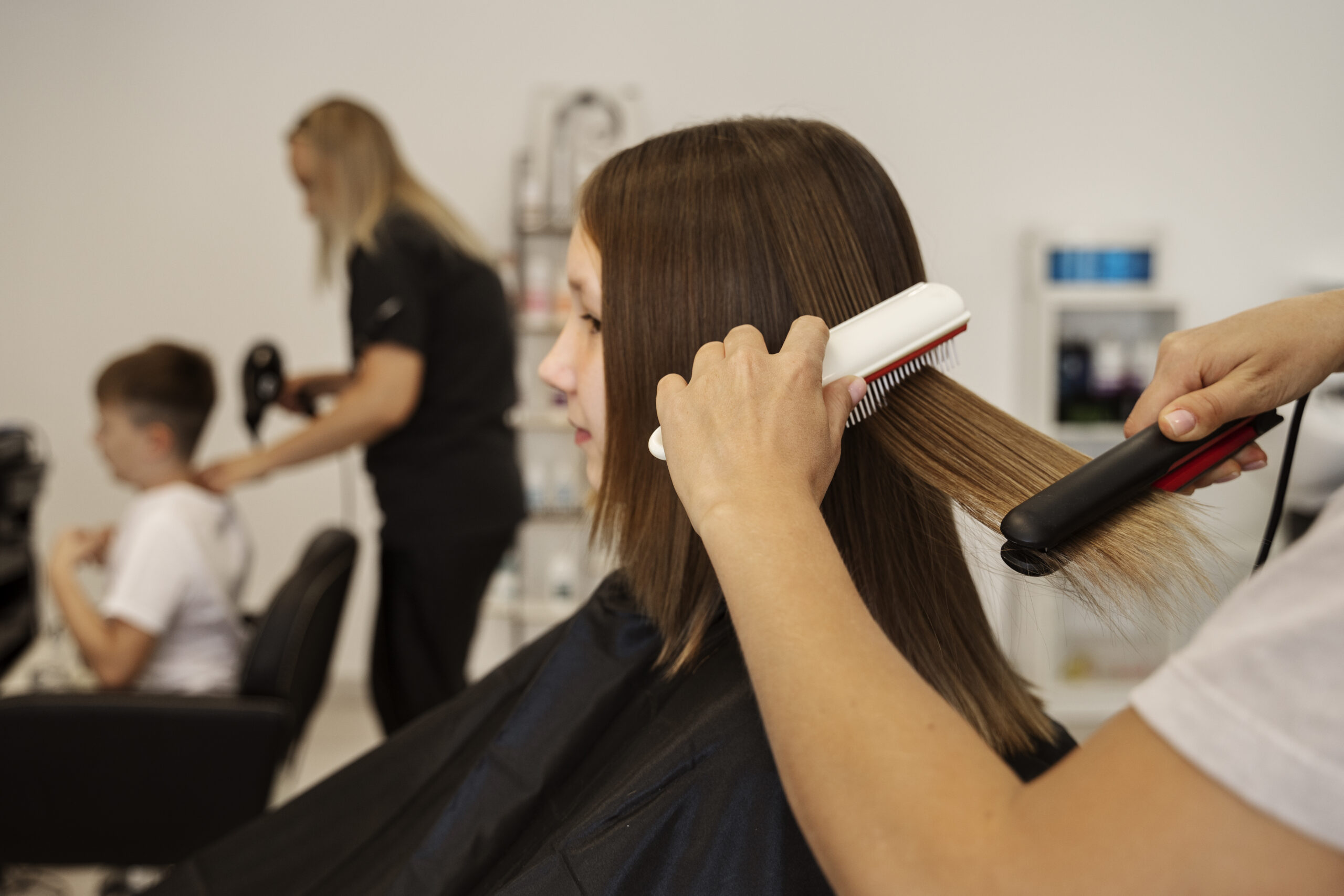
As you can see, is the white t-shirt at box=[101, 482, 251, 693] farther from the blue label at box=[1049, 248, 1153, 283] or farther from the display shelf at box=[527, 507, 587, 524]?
the blue label at box=[1049, 248, 1153, 283]

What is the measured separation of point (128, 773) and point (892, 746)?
4.91ft

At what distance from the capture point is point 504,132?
3.56 m

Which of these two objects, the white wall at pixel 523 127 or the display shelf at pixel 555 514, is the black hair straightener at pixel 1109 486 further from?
the white wall at pixel 523 127

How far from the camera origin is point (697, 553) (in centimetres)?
90

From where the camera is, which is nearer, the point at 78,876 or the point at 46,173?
the point at 78,876

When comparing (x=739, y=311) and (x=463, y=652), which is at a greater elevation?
(x=739, y=311)

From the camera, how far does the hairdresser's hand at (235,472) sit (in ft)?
6.64

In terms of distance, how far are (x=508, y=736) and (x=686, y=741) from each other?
24cm

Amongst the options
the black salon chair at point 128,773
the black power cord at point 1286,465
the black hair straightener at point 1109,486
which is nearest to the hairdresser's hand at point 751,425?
the black hair straightener at point 1109,486

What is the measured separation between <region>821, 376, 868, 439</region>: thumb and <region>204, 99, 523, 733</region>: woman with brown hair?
4.98 feet

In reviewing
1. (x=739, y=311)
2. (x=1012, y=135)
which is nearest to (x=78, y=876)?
(x=739, y=311)

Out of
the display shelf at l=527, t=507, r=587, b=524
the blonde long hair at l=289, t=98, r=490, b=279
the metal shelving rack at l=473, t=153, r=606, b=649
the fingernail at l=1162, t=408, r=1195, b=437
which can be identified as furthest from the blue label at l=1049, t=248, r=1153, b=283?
the fingernail at l=1162, t=408, r=1195, b=437

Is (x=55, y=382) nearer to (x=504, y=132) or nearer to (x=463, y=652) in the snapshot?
(x=504, y=132)

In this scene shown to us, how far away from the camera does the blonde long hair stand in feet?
6.95
